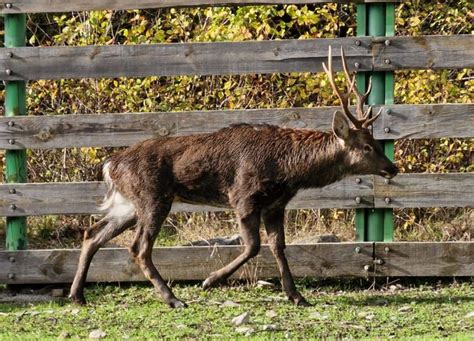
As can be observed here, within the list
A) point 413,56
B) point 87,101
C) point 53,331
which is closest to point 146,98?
point 87,101

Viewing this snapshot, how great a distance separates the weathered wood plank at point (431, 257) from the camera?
978cm

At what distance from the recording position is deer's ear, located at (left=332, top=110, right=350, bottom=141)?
9289mm

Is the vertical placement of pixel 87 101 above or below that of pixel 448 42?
below

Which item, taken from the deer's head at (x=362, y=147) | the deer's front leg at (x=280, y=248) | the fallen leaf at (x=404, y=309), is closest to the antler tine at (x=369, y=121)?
the deer's head at (x=362, y=147)

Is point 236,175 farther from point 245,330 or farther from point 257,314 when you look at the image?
point 245,330

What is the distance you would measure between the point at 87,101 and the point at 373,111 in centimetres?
405

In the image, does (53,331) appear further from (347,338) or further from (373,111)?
(373,111)

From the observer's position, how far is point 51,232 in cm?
1173

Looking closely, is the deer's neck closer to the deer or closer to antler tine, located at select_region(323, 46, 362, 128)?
the deer

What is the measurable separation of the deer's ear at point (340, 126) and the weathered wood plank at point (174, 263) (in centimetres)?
99

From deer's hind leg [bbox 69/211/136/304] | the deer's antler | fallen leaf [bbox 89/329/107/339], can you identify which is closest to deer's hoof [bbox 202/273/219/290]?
deer's hind leg [bbox 69/211/136/304]

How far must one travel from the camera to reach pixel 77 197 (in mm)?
9742

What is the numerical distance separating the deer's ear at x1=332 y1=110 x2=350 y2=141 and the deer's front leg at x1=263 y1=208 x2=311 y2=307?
0.79 meters

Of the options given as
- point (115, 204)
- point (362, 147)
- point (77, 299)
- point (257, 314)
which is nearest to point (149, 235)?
point (115, 204)
